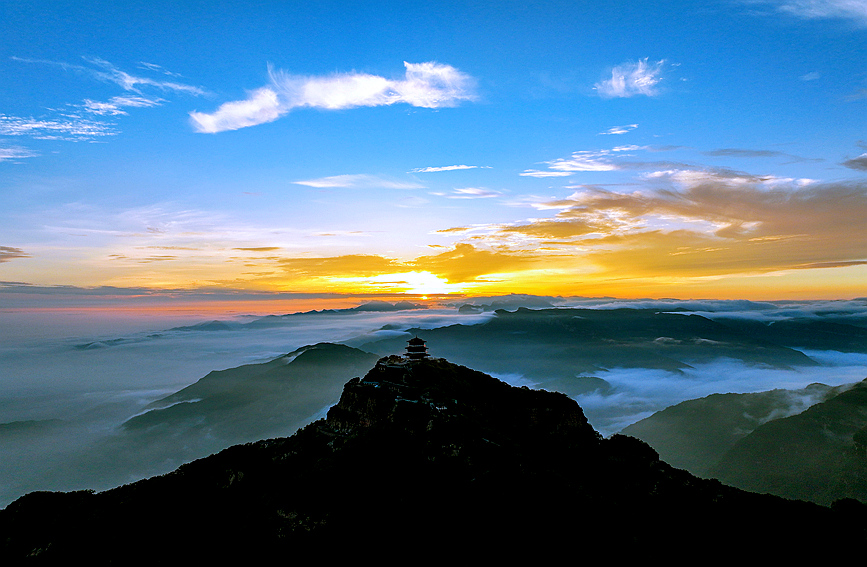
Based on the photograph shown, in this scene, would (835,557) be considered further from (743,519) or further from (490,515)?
(490,515)

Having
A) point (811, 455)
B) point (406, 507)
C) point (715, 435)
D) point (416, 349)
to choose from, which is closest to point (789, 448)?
point (811, 455)

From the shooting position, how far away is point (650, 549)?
110 ft

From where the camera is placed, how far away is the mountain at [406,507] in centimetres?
3117

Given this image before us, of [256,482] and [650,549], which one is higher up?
[256,482]

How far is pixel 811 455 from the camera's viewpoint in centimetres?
14138

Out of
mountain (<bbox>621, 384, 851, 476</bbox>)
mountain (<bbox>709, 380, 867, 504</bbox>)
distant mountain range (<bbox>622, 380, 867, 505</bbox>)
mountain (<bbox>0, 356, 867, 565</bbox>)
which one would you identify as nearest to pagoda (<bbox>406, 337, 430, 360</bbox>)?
mountain (<bbox>0, 356, 867, 565</bbox>)

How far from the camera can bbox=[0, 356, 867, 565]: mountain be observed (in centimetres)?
3117

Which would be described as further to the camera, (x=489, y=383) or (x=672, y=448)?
(x=672, y=448)

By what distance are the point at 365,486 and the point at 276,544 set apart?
779 centimetres

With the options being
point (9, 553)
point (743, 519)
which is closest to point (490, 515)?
point (743, 519)

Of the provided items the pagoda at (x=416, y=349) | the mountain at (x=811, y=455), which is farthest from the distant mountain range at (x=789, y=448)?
the pagoda at (x=416, y=349)

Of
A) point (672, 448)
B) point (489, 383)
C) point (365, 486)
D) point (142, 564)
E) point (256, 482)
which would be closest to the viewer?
point (142, 564)

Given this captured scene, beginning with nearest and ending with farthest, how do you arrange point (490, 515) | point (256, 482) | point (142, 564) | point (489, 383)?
point (142, 564) < point (490, 515) < point (256, 482) < point (489, 383)

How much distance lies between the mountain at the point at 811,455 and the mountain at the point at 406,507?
121 metres
